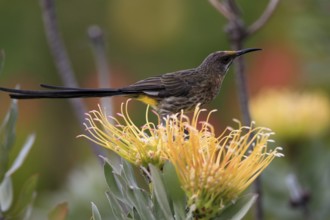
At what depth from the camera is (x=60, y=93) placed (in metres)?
1.85

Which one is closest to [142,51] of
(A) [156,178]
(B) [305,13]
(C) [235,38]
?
(B) [305,13]

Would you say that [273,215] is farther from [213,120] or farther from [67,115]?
[67,115]

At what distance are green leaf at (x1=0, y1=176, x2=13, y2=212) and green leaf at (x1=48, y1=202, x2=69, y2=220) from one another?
0.13m

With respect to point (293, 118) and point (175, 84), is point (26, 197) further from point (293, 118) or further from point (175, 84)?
point (293, 118)

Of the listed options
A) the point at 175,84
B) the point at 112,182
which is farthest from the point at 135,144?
the point at 175,84

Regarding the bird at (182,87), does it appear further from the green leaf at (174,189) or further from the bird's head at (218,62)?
the green leaf at (174,189)

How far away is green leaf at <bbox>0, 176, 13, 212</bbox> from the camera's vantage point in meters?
1.98

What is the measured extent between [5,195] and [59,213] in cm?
16

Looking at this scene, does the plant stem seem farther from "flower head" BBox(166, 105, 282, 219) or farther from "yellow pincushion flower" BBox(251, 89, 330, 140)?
"yellow pincushion flower" BBox(251, 89, 330, 140)

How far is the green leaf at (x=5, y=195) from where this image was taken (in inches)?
78.0

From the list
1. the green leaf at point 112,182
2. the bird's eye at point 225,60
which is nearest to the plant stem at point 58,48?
the bird's eye at point 225,60

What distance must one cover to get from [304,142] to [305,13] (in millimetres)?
698

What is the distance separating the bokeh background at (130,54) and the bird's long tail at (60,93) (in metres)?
1.85

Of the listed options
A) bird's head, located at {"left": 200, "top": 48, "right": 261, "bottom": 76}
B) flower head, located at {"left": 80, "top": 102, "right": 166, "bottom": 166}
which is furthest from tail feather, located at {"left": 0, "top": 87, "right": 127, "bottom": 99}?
bird's head, located at {"left": 200, "top": 48, "right": 261, "bottom": 76}
